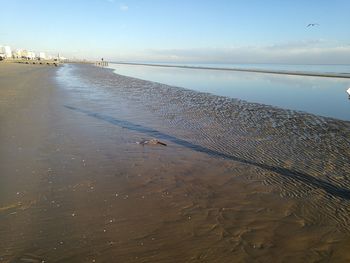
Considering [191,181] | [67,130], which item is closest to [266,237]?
[191,181]

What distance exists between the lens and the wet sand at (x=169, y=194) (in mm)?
4699

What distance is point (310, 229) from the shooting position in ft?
17.9

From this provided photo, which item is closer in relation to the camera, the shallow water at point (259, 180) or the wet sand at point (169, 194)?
the wet sand at point (169, 194)

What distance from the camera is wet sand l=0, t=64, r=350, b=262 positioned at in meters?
4.70

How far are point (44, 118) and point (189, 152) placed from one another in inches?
276

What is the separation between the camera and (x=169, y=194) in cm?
648

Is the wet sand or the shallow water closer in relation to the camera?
the wet sand

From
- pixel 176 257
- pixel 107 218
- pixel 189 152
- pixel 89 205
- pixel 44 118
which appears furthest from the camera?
pixel 44 118

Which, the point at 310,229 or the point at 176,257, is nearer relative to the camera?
the point at 176,257

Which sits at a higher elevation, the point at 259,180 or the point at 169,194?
the point at 169,194

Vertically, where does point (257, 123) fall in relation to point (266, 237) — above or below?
below

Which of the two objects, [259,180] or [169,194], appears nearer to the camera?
[169,194]

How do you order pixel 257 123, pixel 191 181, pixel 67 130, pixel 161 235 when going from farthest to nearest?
pixel 257 123, pixel 67 130, pixel 191 181, pixel 161 235

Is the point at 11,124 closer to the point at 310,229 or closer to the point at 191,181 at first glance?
the point at 191,181
